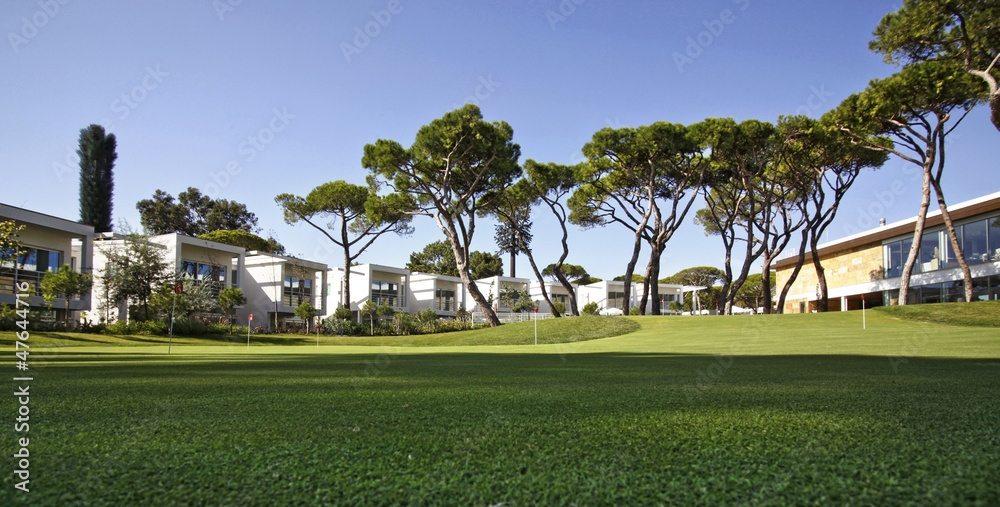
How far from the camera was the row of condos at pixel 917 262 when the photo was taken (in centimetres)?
2295

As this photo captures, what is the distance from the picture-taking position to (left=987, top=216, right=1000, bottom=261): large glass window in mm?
22578

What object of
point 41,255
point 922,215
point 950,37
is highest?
point 950,37

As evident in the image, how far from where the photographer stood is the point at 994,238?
2270cm

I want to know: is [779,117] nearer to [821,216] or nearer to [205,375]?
[821,216]

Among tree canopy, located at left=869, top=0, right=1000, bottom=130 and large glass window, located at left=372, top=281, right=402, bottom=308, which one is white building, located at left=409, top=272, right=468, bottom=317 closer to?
large glass window, located at left=372, top=281, right=402, bottom=308

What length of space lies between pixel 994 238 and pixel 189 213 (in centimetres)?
5636

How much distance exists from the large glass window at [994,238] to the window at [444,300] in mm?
33671

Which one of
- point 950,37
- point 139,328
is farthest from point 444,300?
point 950,37

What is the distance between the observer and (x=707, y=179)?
1005 inches

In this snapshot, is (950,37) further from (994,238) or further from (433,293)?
(433,293)

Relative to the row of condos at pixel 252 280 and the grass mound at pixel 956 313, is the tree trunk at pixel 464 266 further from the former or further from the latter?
the grass mound at pixel 956 313

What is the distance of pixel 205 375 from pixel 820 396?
4.81m

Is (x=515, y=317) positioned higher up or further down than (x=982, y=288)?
further down

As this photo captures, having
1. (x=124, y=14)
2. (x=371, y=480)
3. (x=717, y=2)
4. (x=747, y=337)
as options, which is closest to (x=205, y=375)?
(x=371, y=480)
